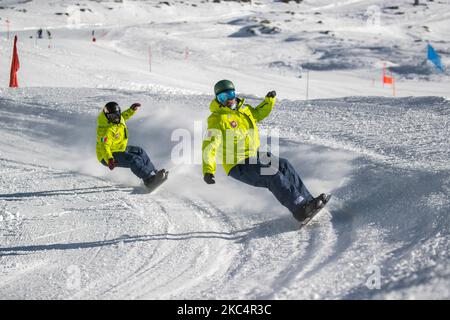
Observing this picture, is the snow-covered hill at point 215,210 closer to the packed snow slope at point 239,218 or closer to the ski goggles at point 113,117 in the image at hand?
the packed snow slope at point 239,218

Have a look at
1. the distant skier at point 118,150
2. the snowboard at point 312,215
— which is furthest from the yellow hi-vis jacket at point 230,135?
the distant skier at point 118,150

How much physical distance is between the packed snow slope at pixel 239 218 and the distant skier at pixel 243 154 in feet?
1.21

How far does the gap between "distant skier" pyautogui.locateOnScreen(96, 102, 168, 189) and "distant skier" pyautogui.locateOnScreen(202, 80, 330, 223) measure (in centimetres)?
219

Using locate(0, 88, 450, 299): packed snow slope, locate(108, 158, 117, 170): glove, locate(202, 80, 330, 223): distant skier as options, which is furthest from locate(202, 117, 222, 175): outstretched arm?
locate(108, 158, 117, 170): glove

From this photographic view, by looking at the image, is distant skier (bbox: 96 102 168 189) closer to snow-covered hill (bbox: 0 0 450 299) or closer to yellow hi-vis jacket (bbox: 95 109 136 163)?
yellow hi-vis jacket (bbox: 95 109 136 163)

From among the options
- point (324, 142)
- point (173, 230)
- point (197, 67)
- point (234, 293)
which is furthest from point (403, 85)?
point (234, 293)

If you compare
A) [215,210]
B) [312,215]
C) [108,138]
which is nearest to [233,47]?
[108,138]

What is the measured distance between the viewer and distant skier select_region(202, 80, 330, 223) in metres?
5.88

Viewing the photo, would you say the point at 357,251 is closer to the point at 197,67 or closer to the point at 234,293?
the point at 234,293

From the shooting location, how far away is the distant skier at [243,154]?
5.88 m

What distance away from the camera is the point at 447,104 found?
33.0ft

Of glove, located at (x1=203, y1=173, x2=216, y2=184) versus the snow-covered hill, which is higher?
glove, located at (x1=203, y1=173, x2=216, y2=184)

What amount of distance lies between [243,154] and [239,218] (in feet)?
2.93

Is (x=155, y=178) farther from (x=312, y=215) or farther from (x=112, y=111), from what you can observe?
(x=312, y=215)
